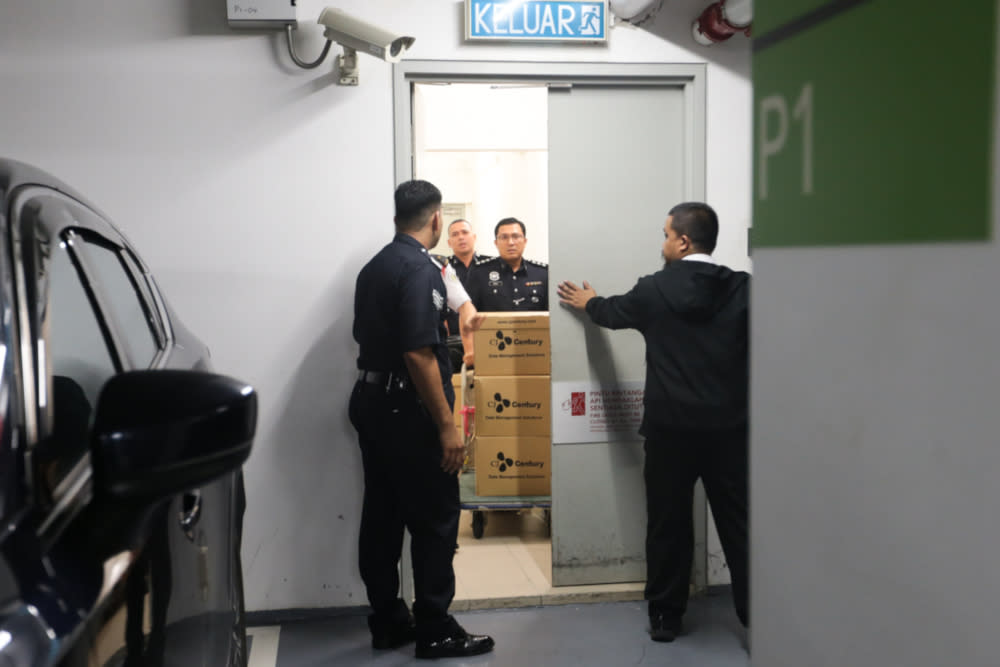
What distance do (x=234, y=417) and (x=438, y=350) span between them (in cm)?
205

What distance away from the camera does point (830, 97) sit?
481 mm

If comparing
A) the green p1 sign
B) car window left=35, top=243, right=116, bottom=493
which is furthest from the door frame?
the green p1 sign

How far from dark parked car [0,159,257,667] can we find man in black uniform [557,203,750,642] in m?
2.14

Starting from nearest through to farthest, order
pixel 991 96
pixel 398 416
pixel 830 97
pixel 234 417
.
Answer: pixel 991 96, pixel 830 97, pixel 234 417, pixel 398 416

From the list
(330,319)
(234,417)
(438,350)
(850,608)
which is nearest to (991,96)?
(850,608)

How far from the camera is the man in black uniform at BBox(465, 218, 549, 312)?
5.45 m

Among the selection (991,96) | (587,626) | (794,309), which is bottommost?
(587,626)

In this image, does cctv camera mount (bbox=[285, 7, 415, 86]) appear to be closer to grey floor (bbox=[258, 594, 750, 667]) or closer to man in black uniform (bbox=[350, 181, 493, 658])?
man in black uniform (bbox=[350, 181, 493, 658])

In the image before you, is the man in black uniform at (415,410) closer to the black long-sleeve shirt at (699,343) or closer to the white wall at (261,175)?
the white wall at (261,175)

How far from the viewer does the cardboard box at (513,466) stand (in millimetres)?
Result: 4309

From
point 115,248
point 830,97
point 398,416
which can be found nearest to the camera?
point 830,97

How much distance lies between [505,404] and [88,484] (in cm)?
333

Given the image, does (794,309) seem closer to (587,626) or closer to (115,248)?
(115,248)

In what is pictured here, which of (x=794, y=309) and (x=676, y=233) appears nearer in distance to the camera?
(x=794, y=309)
